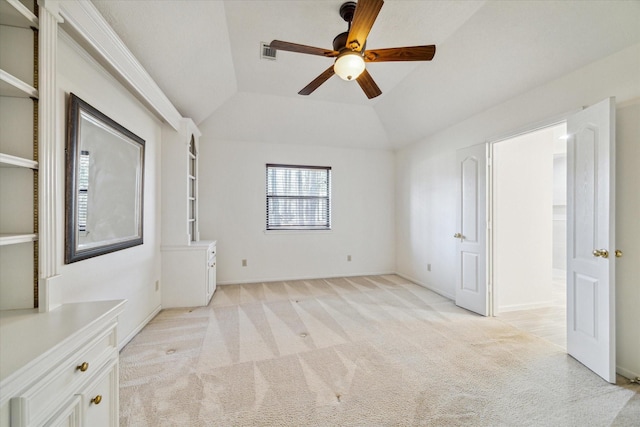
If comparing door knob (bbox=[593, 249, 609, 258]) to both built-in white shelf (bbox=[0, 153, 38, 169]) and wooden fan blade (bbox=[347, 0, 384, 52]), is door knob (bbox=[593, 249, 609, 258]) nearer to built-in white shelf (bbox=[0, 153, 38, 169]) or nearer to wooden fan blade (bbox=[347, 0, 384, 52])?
wooden fan blade (bbox=[347, 0, 384, 52])

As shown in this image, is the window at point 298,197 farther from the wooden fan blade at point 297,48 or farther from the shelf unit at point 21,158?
the shelf unit at point 21,158

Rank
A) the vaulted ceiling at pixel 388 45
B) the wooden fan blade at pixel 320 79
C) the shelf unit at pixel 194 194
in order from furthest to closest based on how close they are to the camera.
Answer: the shelf unit at pixel 194 194
the wooden fan blade at pixel 320 79
the vaulted ceiling at pixel 388 45

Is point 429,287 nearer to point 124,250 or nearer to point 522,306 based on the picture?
point 522,306

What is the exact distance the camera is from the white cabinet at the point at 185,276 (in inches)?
135

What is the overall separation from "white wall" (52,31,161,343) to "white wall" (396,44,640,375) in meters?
3.90

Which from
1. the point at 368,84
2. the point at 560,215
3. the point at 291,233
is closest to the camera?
the point at 368,84

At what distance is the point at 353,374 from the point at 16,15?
2.92m

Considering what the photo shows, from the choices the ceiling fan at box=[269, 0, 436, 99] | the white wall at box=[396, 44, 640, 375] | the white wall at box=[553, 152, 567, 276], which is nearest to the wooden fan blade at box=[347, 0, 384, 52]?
the ceiling fan at box=[269, 0, 436, 99]

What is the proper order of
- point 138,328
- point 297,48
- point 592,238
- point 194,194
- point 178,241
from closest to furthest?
point 297,48 < point 592,238 < point 138,328 < point 178,241 < point 194,194

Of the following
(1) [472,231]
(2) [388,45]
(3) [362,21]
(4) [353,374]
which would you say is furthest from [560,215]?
(3) [362,21]

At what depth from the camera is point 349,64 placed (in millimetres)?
1942

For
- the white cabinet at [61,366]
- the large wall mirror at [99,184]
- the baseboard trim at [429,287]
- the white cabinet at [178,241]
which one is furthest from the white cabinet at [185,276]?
the baseboard trim at [429,287]

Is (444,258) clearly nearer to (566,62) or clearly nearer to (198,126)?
(566,62)

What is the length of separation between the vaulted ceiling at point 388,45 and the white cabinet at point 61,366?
214 cm
